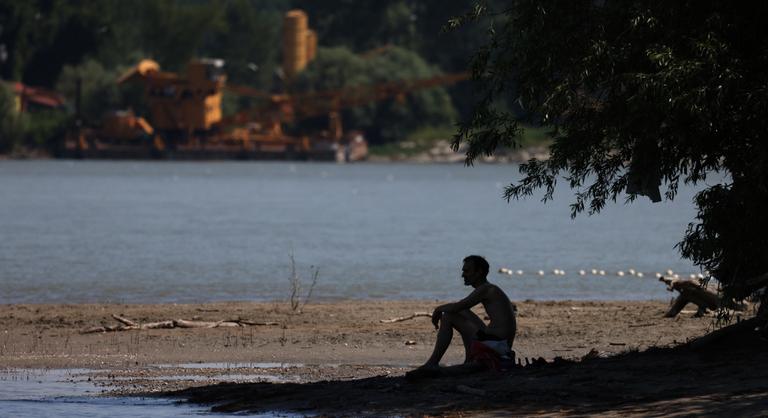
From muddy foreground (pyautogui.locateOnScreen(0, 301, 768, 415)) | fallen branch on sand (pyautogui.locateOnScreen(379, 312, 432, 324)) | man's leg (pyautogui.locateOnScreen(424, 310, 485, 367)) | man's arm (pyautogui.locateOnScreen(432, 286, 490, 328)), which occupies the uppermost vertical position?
man's arm (pyautogui.locateOnScreen(432, 286, 490, 328))

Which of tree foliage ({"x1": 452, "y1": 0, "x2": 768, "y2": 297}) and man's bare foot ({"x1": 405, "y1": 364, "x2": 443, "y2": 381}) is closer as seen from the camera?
tree foliage ({"x1": 452, "y1": 0, "x2": 768, "y2": 297})

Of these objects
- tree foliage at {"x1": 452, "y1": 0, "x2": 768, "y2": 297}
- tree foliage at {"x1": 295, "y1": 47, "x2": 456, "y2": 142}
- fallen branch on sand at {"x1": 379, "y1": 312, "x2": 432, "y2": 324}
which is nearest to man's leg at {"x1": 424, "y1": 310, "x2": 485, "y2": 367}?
tree foliage at {"x1": 452, "y1": 0, "x2": 768, "y2": 297}

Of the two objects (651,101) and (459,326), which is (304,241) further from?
(651,101)

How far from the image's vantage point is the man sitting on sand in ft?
49.9

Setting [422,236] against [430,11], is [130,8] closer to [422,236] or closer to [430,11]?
[430,11]

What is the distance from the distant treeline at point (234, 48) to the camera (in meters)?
146

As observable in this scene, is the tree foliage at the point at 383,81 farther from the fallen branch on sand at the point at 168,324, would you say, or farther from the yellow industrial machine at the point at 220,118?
the fallen branch on sand at the point at 168,324

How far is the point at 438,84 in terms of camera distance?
474ft

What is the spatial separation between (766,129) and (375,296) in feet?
51.7

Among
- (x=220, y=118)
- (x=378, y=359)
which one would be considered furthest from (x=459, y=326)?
(x=220, y=118)

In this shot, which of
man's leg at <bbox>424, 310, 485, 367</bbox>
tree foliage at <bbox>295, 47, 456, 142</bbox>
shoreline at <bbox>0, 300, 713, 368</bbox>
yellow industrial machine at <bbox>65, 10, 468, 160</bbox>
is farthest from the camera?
tree foliage at <bbox>295, 47, 456, 142</bbox>

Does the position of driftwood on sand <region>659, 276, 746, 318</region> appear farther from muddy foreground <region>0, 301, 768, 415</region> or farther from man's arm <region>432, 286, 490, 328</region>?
man's arm <region>432, 286, 490, 328</region>

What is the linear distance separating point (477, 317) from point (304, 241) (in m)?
34.2

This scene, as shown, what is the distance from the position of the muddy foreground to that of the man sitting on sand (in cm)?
20
